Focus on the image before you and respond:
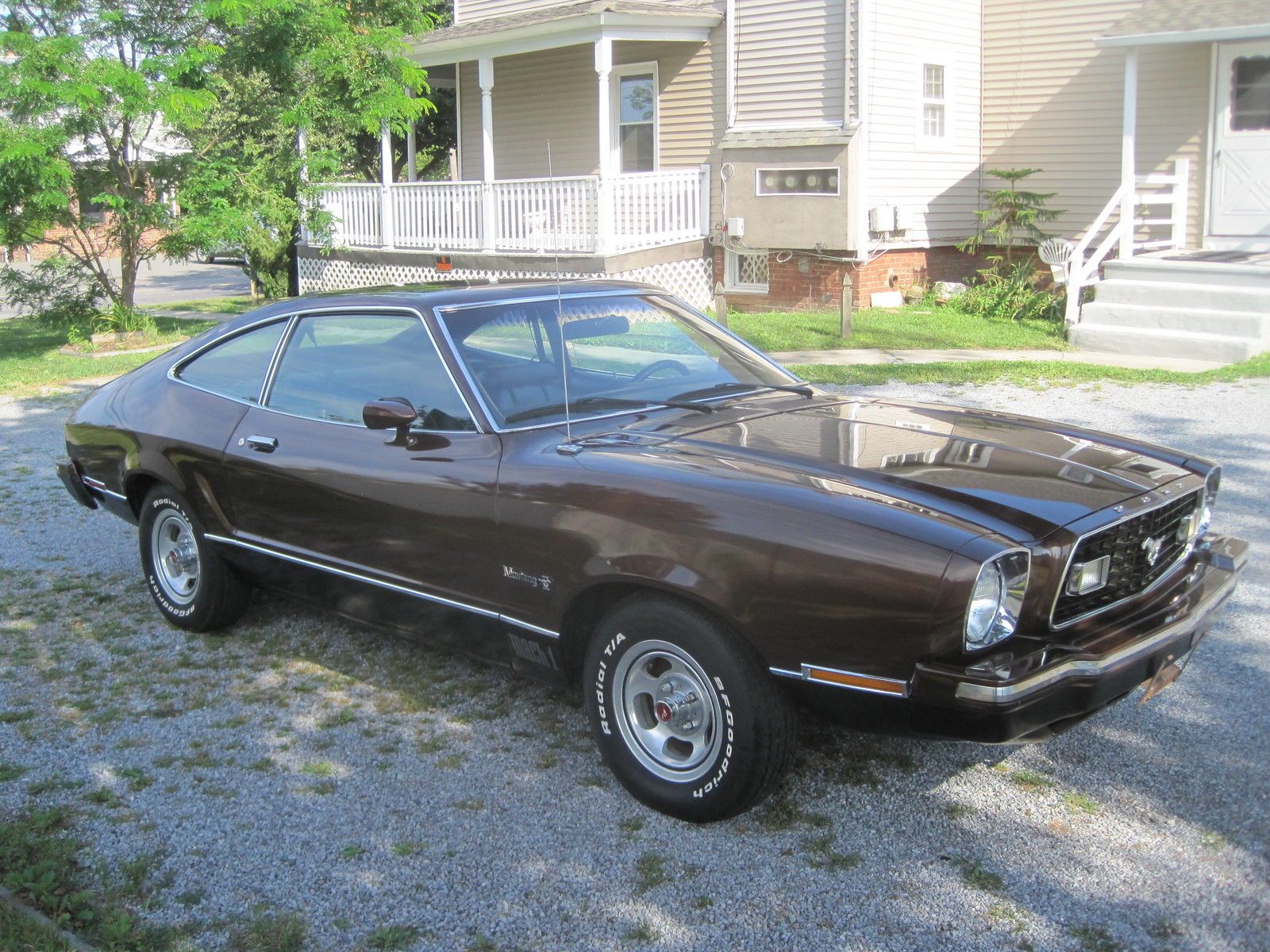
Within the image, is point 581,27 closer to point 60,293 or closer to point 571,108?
point 571,108

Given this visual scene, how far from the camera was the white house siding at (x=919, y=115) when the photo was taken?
53.5ft

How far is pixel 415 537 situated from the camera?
446 centimetres

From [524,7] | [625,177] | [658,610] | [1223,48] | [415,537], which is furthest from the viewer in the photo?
[524,7]

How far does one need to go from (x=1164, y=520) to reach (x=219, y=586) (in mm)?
3813

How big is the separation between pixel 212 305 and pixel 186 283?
909 centimetres

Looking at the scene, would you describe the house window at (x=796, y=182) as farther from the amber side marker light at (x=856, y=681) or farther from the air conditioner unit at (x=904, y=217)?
the amber side marker light at (x=856, y=681)

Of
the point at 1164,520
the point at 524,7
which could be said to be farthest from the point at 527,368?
the point at 524,7

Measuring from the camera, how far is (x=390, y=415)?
14.5 ft

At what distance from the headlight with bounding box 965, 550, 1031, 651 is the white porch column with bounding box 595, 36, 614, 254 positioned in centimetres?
1357

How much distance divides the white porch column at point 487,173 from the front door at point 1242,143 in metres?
9.48

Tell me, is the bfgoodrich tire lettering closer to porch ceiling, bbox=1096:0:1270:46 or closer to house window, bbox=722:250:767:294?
house window, bbox=722:250:767:294

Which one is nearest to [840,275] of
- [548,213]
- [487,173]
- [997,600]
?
[548,213]

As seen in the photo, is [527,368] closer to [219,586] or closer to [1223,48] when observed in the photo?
[219,586]

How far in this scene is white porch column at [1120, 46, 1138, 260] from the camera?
588 inches
